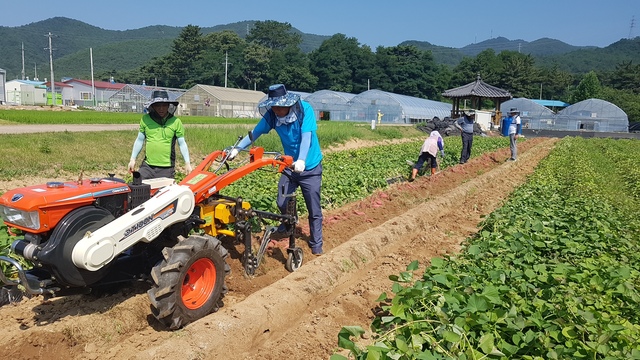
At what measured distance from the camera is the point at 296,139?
18.1 ft

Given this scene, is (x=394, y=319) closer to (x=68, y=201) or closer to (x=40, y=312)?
(x=68, y=201)

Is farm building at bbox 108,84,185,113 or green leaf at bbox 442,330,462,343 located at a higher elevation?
farm building at bbox 108,84,185,113

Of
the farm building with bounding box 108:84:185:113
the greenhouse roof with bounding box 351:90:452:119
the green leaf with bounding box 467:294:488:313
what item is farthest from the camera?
the farm building with bounding box 108:84:185:113

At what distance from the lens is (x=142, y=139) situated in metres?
5.73

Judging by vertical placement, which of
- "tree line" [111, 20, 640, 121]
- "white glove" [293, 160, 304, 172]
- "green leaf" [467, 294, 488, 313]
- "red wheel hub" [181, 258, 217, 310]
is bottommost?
"red wheel hub" [181, 258, 217, 310]

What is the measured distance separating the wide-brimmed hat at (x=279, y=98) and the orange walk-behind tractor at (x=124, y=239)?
2.86 ft

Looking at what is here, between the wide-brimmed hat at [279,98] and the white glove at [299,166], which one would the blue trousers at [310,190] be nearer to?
the white glove at [299,166]

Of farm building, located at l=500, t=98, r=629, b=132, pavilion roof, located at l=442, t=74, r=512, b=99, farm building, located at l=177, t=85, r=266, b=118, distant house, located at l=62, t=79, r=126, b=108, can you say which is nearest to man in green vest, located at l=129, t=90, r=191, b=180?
pavilion roof, located at l=442, t=74, r=512, b=99

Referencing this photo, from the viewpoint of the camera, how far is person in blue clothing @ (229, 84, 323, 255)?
5.17m

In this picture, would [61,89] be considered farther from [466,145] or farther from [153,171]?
[153,171]

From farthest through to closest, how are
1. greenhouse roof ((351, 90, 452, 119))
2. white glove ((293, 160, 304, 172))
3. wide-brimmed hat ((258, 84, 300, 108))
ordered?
greenhouse roof ((351, 90, 452, 119))
wide-brimmed hat ((258, 84, 300, 108))
white glove ((293, 160, 304, 172))

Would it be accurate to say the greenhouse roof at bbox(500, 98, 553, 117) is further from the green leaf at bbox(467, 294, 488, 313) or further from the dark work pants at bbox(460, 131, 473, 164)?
the green leaf at bbox(467, 294, 488, 313)

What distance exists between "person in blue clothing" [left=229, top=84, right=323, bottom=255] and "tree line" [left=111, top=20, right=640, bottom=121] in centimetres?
7076

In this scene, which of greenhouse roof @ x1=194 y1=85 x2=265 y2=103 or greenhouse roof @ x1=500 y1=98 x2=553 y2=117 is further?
greenhouse roof @ x1=500 y1=98 x2=553 y2=117
